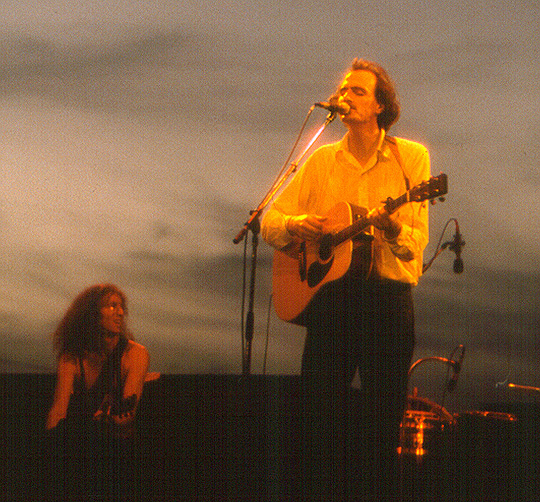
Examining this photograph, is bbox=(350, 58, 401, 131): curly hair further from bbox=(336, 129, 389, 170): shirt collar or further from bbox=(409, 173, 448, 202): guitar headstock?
bbox=(409, 173, 448, 202): guitar headstock

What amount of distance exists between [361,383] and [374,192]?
758 mm

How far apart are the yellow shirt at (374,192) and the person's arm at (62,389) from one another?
1.26 meters

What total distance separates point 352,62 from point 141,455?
1.94 metres

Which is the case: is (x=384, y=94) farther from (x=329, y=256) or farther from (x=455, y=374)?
(x=455, y=374)

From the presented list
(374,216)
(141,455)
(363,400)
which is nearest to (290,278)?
(374,216)

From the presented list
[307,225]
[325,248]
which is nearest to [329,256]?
[325,248]

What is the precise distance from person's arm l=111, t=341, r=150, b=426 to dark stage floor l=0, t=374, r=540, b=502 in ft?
0.42

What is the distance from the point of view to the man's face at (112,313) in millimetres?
3129

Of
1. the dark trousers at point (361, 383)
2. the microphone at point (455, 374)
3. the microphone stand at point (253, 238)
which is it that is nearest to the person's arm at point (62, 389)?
the microphone stand at point (253, 238)

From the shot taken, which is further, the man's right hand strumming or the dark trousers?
the man's right hand strumming

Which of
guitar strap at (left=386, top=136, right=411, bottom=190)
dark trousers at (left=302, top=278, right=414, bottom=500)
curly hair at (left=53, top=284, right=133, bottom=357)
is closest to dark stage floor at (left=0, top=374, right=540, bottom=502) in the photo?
dark trousers at (left=302, top=278, right=414, bottom=500)

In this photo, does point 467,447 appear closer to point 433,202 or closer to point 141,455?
point 433,202

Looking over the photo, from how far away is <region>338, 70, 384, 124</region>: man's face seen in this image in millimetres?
2221

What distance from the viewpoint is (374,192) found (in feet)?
7.16
